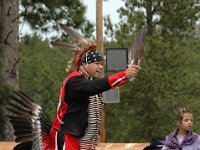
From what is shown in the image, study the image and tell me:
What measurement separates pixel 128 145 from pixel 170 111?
16.2 m

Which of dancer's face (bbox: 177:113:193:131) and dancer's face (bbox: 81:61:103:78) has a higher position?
dancer's face (bbox: 81:61:103:78)

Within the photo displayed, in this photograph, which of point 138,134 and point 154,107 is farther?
point 138,134

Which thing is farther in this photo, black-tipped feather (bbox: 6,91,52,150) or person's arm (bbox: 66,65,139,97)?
black-tipped feather (bbox: 6,91,52,150)

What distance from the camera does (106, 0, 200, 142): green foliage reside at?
2466 centimetres

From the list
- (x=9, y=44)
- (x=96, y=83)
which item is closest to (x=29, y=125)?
(x=96, y=83)

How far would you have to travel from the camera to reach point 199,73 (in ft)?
132

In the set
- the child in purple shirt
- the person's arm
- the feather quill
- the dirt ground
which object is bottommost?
the dirt ground

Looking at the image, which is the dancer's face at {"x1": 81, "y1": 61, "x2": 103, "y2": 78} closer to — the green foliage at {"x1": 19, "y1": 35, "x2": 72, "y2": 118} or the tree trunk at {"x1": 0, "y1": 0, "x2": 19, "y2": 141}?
the tree trunk at {"x1": 0, "y1": 0, "x2": 19, "y2": 141}

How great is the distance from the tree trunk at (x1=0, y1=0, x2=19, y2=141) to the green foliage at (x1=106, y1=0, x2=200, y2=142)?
9568mm

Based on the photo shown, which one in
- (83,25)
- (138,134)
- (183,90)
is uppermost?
(83,25)

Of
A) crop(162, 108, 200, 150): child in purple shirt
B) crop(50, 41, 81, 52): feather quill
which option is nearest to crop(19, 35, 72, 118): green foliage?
crop(162, 108, 200, 150): child in purple shirt

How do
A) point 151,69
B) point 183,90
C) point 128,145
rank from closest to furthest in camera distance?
point 128,145
point 151,69
point 183,90

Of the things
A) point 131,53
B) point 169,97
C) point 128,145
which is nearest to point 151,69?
point 169,97

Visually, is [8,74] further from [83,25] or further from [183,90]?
[183,90]
